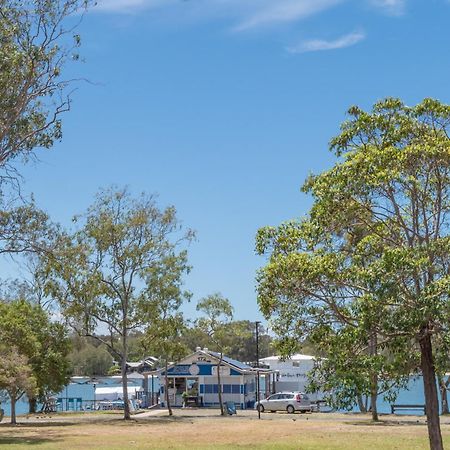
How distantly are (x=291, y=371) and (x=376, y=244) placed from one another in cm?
6522

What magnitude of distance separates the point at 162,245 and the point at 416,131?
3215cm

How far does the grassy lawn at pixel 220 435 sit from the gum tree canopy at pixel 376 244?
10.8m

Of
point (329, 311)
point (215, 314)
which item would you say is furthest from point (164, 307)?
point (329, 311)

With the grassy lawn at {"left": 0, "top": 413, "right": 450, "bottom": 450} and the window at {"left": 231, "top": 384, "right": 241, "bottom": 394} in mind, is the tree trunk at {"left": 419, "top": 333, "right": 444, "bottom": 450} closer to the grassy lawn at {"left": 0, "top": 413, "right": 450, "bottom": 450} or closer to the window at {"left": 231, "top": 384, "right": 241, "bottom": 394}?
the grassy lawn at {"left": 0, "top": 413, "right": 450, "bottom": 450}

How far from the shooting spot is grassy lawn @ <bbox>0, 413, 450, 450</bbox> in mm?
26578

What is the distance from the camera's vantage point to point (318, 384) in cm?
1529

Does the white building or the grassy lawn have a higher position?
the white building

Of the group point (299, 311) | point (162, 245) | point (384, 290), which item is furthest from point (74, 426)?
point (384, 290)

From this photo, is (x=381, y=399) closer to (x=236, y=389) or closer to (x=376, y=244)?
(x=236, y=389)

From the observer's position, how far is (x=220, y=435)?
1254 inches

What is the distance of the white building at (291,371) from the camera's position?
69750 millimetres

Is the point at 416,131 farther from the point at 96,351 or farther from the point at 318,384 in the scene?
the point at 96,351

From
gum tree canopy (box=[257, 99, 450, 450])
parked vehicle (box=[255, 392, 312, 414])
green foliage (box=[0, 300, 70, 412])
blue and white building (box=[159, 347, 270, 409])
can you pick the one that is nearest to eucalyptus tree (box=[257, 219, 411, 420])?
gum tree canopy (box=[257, 99, 450, 450])

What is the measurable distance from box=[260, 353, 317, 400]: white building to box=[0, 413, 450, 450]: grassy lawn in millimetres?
28322
